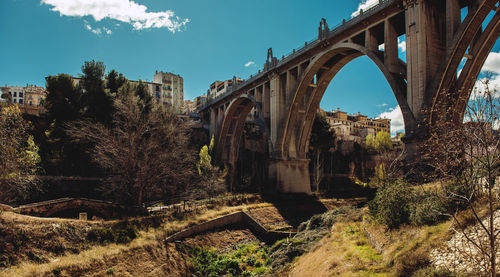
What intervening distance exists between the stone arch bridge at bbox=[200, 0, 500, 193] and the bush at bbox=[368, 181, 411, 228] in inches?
111

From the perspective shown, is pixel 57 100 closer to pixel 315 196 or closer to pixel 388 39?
pixel 315 196

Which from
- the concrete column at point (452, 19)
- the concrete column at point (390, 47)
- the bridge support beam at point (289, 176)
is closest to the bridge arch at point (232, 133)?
the bridge support beam at point (289, 176)

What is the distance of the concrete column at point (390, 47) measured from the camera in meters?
23.4

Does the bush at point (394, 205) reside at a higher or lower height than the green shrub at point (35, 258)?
higher

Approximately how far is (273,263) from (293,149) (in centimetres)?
2063

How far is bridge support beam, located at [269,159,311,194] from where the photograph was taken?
3641 centimetres

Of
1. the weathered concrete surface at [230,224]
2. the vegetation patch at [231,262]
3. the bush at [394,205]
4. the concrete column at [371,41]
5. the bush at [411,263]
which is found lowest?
the vegetation patch at [231,262]

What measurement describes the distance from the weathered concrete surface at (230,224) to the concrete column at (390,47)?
46.8 ft

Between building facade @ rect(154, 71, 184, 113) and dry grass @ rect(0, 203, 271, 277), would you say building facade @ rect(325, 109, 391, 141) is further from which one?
dry grass @ rect(0, 203, 271, 277)

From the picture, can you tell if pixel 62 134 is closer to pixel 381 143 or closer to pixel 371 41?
pixel 371 41

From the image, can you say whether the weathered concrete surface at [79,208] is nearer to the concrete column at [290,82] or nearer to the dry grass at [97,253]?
the dry grass at [97,253]

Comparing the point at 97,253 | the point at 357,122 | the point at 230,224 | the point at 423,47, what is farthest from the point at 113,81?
the point at 357,122

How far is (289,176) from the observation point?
121 feet

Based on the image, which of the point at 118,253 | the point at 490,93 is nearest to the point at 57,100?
the point at 118,253
